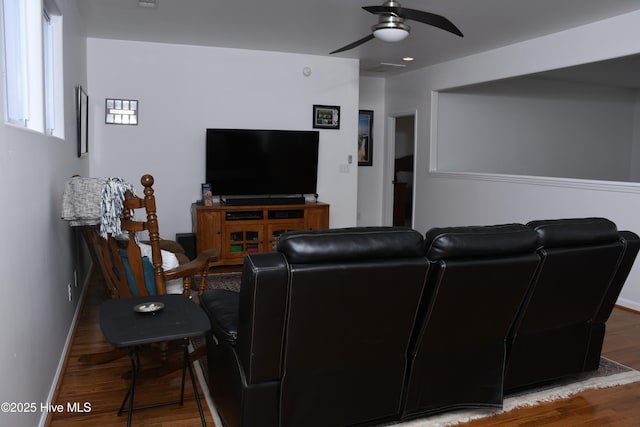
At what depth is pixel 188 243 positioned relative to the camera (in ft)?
18.6

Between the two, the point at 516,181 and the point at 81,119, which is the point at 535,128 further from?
the point at 81,119

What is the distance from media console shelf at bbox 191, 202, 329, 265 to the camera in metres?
5.59

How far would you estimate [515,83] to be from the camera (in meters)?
7.21

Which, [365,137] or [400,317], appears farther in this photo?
[365,137]

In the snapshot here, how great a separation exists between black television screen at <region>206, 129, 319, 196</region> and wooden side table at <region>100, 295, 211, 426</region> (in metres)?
3.65

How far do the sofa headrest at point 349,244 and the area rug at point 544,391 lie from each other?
94cm

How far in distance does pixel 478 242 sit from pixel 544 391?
1196 mm

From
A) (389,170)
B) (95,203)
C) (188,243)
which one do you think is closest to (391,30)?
(95,203)

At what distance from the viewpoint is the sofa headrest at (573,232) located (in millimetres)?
2426

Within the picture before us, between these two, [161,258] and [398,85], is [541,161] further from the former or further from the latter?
[161,258]

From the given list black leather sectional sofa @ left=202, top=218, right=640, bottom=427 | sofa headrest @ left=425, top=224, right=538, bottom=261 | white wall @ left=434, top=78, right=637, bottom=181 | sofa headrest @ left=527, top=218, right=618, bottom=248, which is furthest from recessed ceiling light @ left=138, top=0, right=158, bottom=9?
white wall @ left=434, top=78, right=637, bottom=181

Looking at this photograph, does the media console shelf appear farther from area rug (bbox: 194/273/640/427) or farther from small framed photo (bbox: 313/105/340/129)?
area rug (bbox: 194/273/640/427)

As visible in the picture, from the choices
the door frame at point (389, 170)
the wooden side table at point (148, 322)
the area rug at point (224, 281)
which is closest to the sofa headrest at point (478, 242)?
the wooden side table at point (148, 322)

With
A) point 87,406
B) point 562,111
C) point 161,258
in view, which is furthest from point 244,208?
point 562,111
